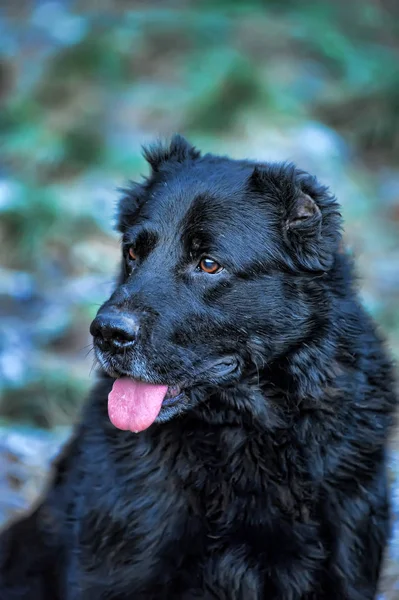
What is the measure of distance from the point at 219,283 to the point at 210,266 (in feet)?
0.27

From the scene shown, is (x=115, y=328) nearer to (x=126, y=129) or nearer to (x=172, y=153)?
(x=172, y=153)

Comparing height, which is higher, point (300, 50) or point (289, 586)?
point (300, 50)

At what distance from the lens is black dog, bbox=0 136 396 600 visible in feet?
10.9

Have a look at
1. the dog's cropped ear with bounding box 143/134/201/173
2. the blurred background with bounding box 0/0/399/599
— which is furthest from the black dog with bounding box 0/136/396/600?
the blurred background with bounding box 0/0/399/599

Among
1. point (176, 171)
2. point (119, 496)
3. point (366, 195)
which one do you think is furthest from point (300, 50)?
point (119, 496)

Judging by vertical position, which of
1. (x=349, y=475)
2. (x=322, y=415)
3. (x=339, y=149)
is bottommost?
(x=349, y=475)

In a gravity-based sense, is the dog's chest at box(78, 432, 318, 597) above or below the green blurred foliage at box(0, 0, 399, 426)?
below

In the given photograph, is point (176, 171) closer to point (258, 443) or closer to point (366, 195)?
point (258, 443)

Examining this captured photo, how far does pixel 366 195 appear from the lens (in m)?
10.9

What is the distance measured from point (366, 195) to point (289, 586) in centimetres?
815

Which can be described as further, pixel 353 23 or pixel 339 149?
pixel 353 23

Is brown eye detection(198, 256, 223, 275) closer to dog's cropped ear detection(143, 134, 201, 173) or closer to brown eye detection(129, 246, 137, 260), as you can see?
brown eye detection(129, 246, 137, 260)

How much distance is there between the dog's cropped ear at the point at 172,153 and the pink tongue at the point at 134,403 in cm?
110

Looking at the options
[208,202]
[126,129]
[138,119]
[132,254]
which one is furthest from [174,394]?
[138,119]
